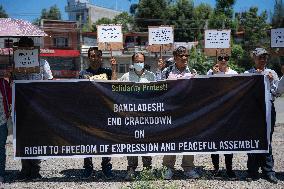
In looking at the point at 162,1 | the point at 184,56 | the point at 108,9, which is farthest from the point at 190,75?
the point at 108,9

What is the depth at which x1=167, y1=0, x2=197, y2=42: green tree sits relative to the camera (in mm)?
59688

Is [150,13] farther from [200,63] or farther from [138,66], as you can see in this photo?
[138,66]

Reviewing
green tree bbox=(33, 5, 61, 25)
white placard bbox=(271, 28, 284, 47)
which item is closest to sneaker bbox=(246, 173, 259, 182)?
white placard bbox=(271, 28, 284, 47)

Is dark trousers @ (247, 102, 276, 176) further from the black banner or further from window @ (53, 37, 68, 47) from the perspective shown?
window @ (53, 37, 68, 47)

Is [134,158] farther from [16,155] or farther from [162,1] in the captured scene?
[162,1]

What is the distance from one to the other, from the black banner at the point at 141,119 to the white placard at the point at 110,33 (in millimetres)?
1902

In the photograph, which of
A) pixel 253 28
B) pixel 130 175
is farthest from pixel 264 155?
pixel 253 28

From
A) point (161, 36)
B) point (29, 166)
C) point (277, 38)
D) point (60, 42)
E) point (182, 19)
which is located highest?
point (182, 19)

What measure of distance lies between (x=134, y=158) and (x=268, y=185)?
79.3 inches

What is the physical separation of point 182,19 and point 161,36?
51.5m

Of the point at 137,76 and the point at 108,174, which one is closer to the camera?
the point at 137,76

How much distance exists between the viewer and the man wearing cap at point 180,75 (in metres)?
7.01

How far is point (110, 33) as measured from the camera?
880cm

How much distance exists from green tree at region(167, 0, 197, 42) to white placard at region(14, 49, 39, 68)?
175ft
